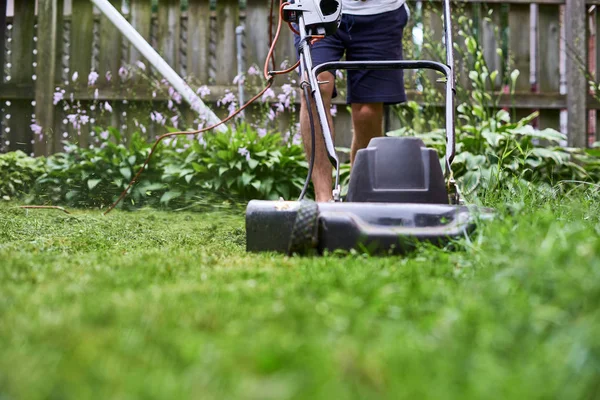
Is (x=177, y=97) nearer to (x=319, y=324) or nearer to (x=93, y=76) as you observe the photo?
(x=93, y=76)

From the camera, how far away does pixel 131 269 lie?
1.55 m

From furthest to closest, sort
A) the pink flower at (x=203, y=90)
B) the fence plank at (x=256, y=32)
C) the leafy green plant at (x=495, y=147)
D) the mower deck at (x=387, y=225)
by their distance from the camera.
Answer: the fence plank at (x=256, y=32) → the pink flower at (x=203, y=90) → the leafy green plant at (x=495, y=147) → the mower deck at (x=387, y=225)

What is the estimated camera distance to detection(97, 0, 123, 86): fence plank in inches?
206

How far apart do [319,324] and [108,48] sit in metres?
4.72

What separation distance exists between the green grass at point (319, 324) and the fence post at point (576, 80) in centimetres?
359

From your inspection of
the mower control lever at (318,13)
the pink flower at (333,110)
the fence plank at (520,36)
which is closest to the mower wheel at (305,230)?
the mower control lever at (318,13)

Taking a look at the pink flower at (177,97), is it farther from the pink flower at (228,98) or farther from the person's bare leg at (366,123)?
the person's bare leg at (366,123)

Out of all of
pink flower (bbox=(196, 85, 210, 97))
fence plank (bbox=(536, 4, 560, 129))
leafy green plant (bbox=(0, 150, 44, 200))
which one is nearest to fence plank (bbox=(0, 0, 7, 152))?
leafy green plant (bbox=(0, 150, 44, 200))

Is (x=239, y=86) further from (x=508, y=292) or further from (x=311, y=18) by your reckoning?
(x=508, y=292)

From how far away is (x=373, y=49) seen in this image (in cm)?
292

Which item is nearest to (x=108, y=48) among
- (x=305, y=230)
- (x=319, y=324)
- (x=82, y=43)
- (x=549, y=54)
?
(x=82, y=43)

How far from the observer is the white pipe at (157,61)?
4.52 m

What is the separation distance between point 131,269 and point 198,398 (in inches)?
35.4

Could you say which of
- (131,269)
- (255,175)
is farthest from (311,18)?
(255,175)
